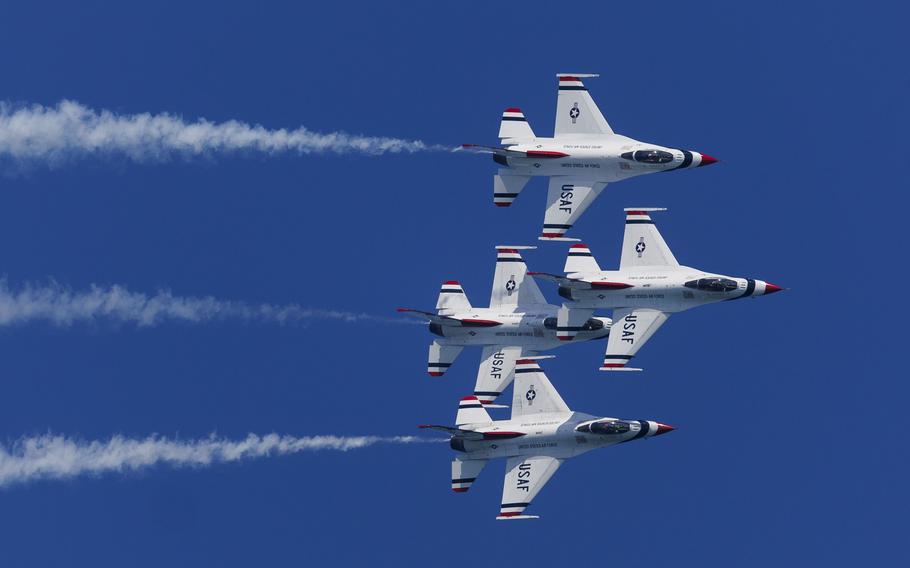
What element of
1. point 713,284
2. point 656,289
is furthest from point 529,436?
point 713,284

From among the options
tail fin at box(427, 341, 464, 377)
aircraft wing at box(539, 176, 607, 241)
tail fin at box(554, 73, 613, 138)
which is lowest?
tail fin at box(427, 341, 464, 377)

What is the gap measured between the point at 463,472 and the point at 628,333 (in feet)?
27.8

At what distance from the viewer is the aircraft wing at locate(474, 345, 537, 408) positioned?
342 ft

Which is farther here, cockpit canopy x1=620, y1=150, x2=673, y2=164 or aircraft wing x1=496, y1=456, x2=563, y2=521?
cockpit canopy x1=620, y1=150, x2=673, y2=164

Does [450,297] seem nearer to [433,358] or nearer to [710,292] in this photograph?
[433,358]

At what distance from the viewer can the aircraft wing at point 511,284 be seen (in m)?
105

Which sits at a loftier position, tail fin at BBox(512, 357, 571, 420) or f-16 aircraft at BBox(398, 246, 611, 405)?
f-16 aircraft at BBox(398, 246, 611, 405)

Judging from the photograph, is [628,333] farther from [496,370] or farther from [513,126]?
[513,126]

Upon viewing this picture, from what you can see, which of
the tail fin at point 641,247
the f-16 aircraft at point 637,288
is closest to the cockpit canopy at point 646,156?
the f-16 aircraft at point 637,288

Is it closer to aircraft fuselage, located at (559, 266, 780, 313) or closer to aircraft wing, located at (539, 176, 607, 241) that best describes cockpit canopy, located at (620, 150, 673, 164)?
aircraft wing, located at (539, 176, 607, 241)

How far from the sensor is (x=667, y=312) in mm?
101938

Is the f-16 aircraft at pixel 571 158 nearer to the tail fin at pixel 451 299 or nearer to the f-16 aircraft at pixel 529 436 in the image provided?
the tail fin at pixel 451 299

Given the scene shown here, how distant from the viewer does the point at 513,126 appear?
102812mm

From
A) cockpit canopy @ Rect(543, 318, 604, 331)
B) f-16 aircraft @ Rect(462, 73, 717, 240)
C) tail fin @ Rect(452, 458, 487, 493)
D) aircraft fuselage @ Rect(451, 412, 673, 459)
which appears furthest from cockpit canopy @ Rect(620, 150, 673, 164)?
tail fin @ Rect(452, 458, 487, 493)
